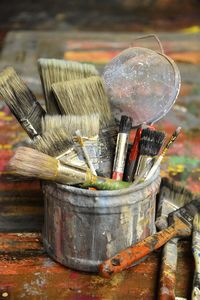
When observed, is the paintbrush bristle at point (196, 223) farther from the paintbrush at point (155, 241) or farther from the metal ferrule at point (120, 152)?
the metal ferrule at point (120, 152)

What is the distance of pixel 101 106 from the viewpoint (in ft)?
5.59

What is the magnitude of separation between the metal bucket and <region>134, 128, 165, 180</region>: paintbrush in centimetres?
6

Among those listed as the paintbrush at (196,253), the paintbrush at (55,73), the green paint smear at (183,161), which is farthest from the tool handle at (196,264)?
the green paint smear at (183,161)

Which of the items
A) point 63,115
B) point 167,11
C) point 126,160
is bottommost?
point 126,160

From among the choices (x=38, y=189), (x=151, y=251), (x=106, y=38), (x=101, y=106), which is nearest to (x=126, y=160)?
(x=101, y=106)

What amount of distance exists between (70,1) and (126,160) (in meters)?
4.79

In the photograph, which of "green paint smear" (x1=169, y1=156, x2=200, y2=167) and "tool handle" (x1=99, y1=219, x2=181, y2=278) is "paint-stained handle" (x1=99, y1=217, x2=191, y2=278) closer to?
"tool handle" (x1=99, y1=219, x2=181, y2=278)

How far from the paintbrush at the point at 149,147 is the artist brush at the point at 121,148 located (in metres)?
0.05

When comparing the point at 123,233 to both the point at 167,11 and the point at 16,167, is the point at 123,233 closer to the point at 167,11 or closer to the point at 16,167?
the point at 16,167

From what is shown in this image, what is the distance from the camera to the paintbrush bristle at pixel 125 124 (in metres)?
1.65

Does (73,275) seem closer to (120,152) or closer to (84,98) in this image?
(120,152)

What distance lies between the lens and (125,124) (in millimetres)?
1656

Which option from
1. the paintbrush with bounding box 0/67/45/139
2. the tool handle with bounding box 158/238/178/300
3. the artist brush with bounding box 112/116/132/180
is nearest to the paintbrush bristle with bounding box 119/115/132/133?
the artist brush with bounding box 112/116/132/180

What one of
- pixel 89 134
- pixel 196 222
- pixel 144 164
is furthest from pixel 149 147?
pixel 196 222
